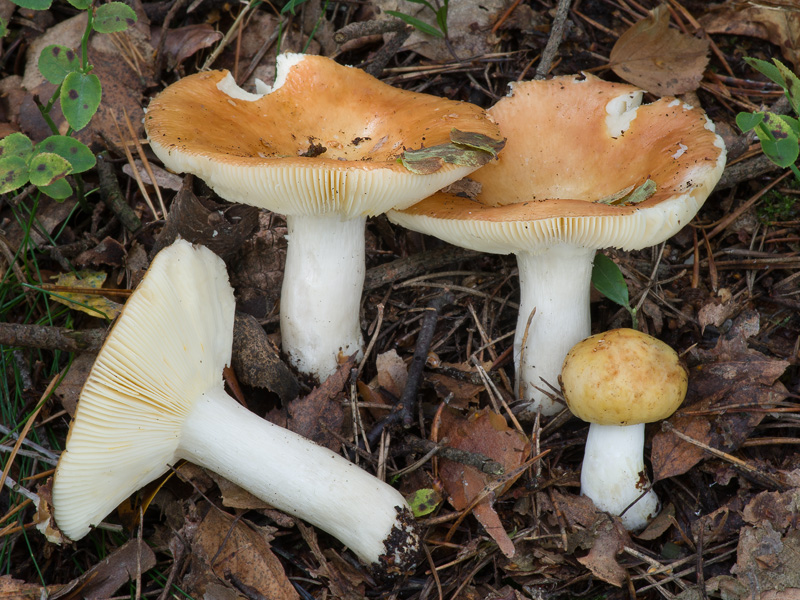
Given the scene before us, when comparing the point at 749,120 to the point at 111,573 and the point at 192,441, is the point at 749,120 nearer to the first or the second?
the point at 192,441

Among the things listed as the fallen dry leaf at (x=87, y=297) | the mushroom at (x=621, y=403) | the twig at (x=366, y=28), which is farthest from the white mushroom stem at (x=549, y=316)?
the fallen dry leaf at (x=87, y=297)

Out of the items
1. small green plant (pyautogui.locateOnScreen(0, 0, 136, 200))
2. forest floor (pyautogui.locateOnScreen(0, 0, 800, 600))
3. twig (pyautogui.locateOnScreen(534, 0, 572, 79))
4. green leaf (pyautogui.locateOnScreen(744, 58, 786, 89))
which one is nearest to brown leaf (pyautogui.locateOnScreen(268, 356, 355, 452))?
forest floor (pyautogui.locateOnScreen(0, 0, 800, 600))

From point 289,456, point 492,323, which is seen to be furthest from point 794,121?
point 289,456

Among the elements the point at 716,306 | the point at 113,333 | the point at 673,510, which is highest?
the point at 113,333

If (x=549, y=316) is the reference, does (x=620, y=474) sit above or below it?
below

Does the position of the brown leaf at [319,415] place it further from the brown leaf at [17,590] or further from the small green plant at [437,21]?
the small green plant at [437,21]

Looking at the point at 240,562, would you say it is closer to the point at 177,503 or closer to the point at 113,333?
the point at 177,503

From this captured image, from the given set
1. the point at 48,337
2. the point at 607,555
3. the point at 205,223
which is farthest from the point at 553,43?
the point at 48,337
